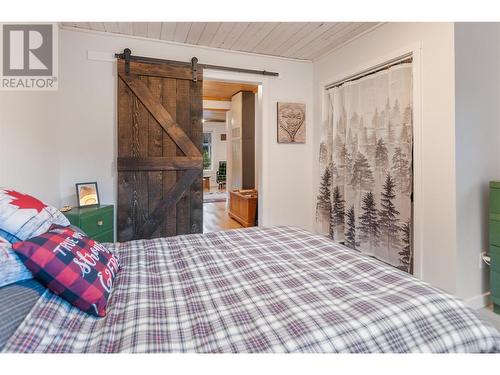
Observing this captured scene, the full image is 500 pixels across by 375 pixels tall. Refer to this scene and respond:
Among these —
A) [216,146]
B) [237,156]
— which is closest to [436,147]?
[237,156]

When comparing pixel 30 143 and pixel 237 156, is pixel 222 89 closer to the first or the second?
pixel 237 156

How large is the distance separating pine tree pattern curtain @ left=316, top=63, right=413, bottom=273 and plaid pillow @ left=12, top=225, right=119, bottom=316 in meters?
2.32

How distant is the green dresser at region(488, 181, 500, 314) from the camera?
199 centimetres

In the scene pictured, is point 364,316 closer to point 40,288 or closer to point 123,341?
point 123,341

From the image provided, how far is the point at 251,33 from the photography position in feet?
9.03

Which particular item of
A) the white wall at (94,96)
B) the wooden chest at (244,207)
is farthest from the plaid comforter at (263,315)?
the wooden chest at (244,207)

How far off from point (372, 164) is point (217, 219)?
339 cm

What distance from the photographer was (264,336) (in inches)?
30.4

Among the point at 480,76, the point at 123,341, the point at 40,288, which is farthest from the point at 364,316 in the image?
the point at 480,76

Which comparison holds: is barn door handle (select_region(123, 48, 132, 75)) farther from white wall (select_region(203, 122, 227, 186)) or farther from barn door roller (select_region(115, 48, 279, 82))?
white wall (select_region(203, 122, 227, 186))

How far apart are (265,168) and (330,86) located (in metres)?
1.22

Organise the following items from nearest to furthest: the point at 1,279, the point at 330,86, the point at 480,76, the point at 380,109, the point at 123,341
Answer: the point at 123,341, the point at 1,279, the point at 480,76, the point at 380,109, the point at 330,86

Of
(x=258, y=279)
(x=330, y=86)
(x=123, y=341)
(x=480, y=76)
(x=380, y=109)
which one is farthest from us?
(x=330, y=86)

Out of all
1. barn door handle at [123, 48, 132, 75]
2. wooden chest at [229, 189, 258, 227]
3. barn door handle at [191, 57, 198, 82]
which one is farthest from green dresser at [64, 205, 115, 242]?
wooden chest at [229, 189, 258, 227]
